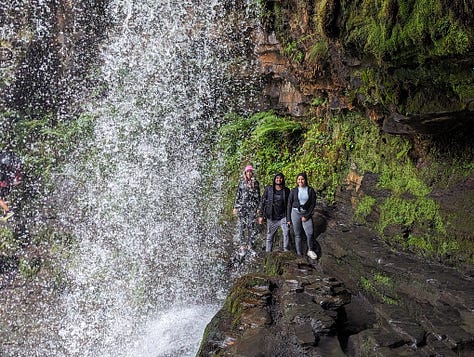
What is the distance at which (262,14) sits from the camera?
11117mm

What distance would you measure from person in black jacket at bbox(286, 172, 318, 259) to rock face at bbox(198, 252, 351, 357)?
1311 mm

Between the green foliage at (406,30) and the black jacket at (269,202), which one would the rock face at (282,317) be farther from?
the green foliage at (406,30)

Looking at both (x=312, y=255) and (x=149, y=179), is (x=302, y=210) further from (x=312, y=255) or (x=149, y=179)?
(x=149, y=179)

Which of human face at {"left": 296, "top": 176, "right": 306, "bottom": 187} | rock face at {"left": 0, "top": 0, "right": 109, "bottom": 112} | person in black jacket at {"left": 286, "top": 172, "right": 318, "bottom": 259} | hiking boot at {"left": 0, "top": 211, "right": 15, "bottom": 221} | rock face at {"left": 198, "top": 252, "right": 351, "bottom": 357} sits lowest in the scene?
rock face at {"left": 198, "top": 252, "right": 351, "bottom": 357}

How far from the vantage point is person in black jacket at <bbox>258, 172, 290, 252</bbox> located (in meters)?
8.07

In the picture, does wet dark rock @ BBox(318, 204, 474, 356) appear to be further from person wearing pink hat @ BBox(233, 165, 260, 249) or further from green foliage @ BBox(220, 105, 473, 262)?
person wearing pink hat @ BBox(233, 165, 260, 249)

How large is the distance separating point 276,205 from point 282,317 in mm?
3116

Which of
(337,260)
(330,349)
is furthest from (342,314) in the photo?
(337,260)

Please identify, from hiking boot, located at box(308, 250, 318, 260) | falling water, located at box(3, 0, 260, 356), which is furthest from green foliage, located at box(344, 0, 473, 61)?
falling water, located at box(3, 0, 260, 356)

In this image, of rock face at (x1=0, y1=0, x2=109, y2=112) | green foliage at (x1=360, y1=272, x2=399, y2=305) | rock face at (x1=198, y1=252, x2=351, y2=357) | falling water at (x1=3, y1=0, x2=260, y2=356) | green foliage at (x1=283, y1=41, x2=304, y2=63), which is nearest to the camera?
rock face at (x1=198, y1=252, x2=351, y2=357)

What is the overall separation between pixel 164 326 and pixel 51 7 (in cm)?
→ 1234

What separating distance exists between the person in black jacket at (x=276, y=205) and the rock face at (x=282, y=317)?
1658mm

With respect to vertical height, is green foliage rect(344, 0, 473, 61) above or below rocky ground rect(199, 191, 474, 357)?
above

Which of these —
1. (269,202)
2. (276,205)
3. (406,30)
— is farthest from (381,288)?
(406,30)
